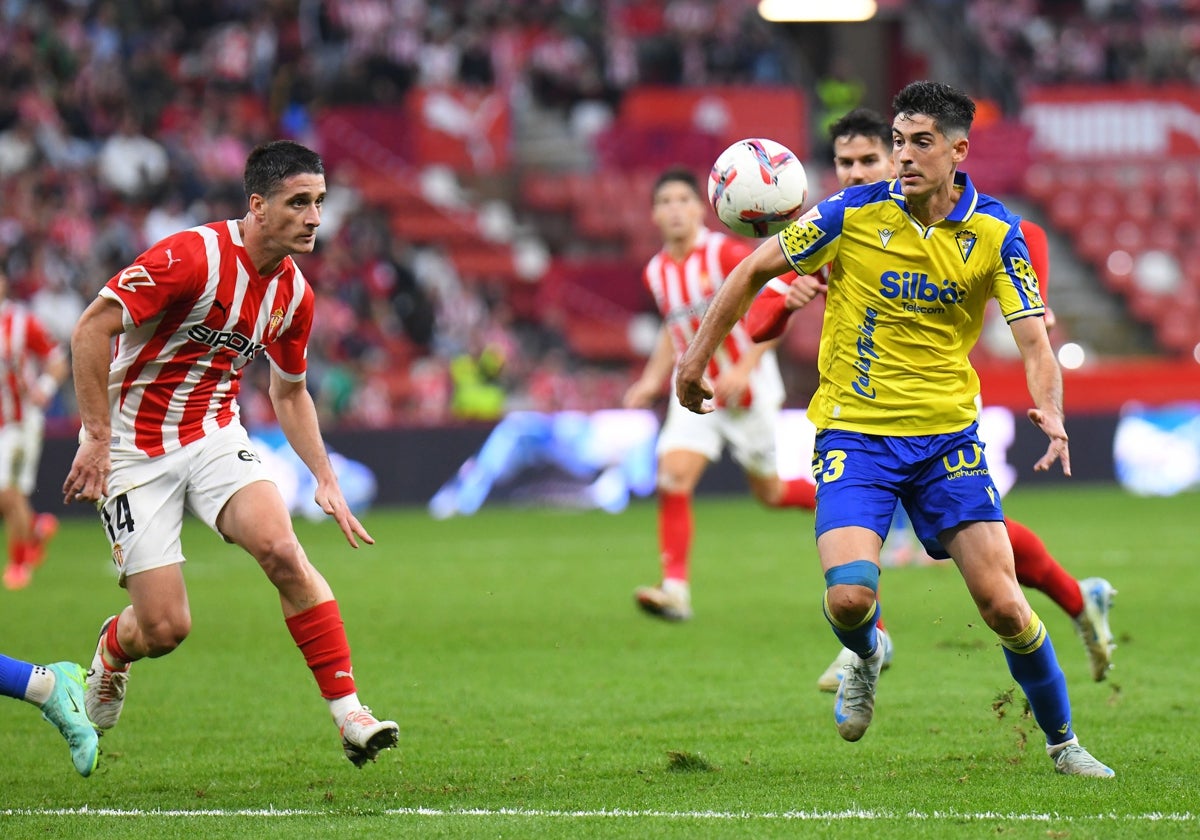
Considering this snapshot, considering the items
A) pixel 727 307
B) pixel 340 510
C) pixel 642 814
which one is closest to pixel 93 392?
pixel 340 510

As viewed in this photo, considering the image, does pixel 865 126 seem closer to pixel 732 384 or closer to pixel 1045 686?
pixel 732 384

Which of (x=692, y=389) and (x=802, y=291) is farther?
(x=802, y=291)

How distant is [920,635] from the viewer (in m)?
9.40

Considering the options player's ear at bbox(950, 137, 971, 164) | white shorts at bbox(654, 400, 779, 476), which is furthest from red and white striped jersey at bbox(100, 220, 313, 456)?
white shorts at bbox(654, 400, 779, 476)

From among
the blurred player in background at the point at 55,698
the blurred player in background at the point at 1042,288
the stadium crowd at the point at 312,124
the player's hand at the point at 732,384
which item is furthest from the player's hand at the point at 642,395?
the stadium crowd at the point at 312,124

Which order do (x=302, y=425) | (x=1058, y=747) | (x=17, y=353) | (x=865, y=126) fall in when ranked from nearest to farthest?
(x=1058, y=747) → (x=302, y=425) → (x=865, y=126) → (x=17, y=353)

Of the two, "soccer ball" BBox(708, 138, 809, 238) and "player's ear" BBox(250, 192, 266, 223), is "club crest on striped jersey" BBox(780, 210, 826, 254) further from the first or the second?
"player's ear" BBox(250, 192, 266, 223)

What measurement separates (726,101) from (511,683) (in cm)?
1935

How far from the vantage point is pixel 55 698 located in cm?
582

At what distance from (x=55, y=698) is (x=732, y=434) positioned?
5.30 m

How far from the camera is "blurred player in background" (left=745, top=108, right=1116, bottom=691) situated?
673cm

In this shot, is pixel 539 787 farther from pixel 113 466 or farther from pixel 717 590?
pixel 717 590

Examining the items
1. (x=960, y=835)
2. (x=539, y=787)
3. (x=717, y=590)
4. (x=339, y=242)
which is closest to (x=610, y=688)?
(x=539, y=787)

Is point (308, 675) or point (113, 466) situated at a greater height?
point (113, 466)
